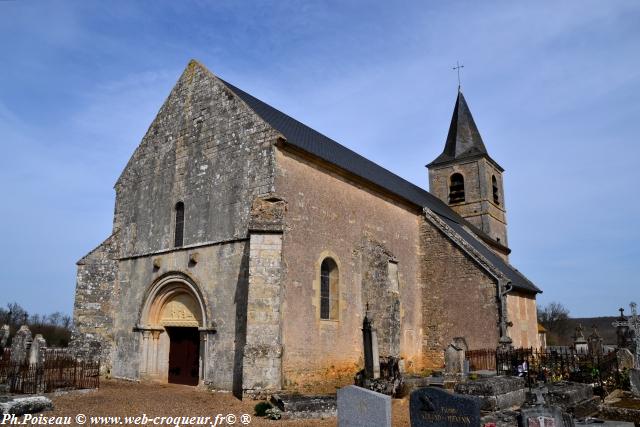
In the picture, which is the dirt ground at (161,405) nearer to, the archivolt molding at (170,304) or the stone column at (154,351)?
the stone column at (154,351)

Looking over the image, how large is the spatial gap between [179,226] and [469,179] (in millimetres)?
20702

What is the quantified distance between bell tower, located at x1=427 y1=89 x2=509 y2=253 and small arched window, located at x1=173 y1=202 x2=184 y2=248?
19.7m

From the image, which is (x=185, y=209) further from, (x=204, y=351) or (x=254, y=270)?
(x=204, y=351)

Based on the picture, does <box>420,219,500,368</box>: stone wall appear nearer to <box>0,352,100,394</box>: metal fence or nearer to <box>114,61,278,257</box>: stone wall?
<box>114,61,278,257</box>: stone wall

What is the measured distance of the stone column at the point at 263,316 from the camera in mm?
11141

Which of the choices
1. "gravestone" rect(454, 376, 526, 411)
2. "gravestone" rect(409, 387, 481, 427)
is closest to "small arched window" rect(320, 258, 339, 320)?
"gravestone" rect(454, 376, 526, 411)

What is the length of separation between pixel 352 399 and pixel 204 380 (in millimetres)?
7106

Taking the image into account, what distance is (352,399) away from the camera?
6.91m

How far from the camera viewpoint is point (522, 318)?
1978 cm

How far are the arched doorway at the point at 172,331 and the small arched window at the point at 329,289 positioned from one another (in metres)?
3.48

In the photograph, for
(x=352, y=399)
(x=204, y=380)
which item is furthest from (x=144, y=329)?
(x=352, y=399)

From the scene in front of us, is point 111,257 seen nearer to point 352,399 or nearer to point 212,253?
point 212,253

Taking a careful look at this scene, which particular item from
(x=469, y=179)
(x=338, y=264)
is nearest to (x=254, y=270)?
(x=338, y=264)

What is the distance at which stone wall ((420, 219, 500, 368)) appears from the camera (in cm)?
1684
